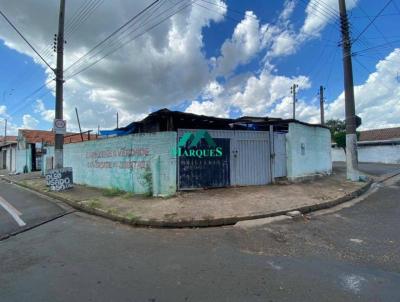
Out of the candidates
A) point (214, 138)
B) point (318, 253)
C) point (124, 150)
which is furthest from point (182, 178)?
point (318, 253)

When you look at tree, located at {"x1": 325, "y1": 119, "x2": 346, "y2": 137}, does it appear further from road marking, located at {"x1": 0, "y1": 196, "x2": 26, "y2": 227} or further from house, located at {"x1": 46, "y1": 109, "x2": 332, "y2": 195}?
road marking, located at {"x1": 0, "y1": 196, "x2": 26, "y2": 227}

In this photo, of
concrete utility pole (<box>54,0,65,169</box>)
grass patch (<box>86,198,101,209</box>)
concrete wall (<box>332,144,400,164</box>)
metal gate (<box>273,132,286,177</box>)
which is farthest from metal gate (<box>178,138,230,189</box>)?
concrete wall (<box>332,144,400,164</box>)

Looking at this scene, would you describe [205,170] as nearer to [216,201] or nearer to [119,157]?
[216,201]

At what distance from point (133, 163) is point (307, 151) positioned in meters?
8.32

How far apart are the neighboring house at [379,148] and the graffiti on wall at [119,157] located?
3189cm

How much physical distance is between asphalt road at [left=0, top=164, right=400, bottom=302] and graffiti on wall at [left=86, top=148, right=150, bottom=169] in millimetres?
3850

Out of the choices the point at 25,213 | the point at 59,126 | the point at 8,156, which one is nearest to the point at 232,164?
the point at 25,213

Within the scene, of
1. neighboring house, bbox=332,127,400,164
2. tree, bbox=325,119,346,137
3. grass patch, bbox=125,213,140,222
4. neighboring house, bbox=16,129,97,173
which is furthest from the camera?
tree, bbox=325,119,346,137

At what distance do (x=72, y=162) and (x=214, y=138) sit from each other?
34.2 feet

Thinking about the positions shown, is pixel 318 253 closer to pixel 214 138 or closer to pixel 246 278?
pixel 246 278

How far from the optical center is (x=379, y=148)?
32594 millimetres

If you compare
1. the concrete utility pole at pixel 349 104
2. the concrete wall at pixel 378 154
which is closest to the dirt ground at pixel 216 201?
the concrete utility pole at pixel 349 104

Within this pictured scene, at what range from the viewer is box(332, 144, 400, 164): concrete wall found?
30897 mm

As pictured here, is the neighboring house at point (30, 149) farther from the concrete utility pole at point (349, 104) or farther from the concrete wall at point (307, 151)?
the concrete utility pole at point (349, 104)
